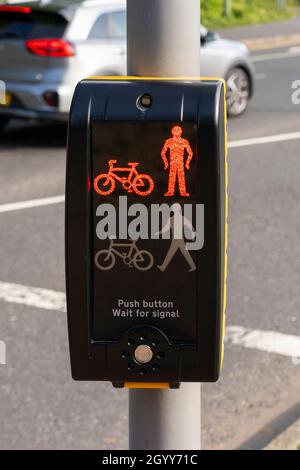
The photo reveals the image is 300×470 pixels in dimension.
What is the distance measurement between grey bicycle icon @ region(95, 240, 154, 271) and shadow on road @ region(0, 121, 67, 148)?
9.54 m

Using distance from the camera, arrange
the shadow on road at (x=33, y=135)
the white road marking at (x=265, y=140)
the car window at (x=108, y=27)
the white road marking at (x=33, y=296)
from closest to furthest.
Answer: the white road marking at (x=33, y=296)
the white road marking at (x=265, y=140)
the shadow on road at (x=33, y=135)
the car window at (x=108, y=27)

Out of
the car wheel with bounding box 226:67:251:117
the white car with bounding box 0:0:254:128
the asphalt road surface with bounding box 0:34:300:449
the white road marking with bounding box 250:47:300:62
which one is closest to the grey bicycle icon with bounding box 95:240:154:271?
the asphalt road surface with bounding box 0:34:300:449

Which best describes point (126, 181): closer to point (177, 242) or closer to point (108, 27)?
point (177, 242)

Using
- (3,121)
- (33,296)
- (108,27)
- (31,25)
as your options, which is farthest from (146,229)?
(3,121)

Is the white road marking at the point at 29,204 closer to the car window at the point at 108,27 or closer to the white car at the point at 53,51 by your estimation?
the white car at the point at 53,51

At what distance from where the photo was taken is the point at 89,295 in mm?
1926

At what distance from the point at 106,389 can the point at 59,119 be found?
249 inches

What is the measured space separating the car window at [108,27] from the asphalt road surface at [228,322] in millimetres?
1933

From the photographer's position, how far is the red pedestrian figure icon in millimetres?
1814

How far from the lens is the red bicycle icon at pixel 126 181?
72.1 inches

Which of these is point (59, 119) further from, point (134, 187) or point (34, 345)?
point (134, 187)

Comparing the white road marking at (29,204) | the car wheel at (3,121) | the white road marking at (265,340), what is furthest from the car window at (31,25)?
the white road marking at (265,340)

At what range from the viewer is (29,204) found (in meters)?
8.67

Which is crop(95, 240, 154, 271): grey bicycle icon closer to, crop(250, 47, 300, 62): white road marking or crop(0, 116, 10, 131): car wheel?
crop(0, 116, 10, 131): car wheel
